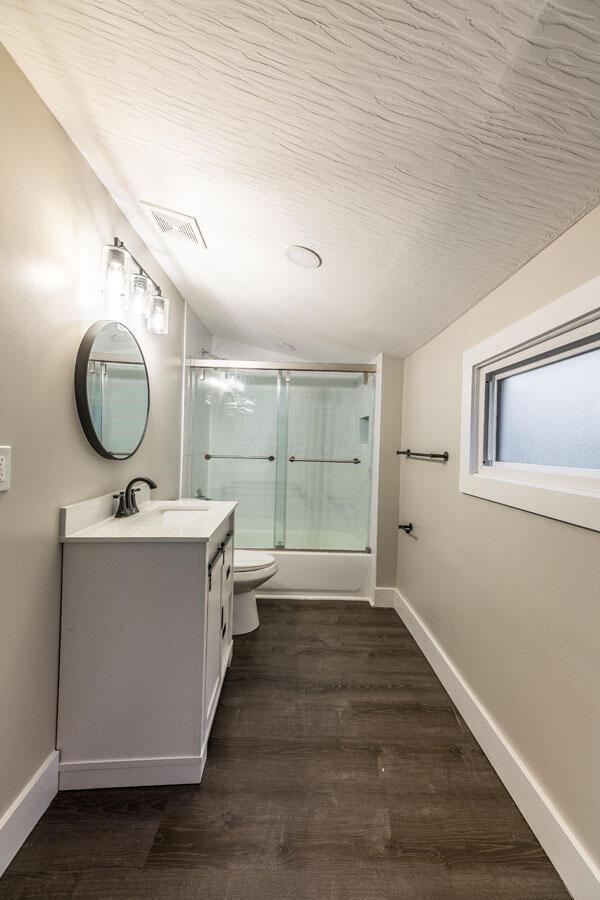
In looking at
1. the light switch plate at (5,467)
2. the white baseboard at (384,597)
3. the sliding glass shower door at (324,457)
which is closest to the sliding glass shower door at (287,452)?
the sliding glass shower door at (324,457)

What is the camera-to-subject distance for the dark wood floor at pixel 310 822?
100cm

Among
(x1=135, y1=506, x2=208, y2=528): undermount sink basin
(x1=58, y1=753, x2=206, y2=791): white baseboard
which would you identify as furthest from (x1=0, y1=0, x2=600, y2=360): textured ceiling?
(x1=58, y1=753, x2=206, y2=791): white baseboard

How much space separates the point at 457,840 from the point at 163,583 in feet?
3.95

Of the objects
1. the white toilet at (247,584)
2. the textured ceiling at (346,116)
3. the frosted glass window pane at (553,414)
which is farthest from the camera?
the white toilet at (247,584)

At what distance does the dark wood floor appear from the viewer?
100cm

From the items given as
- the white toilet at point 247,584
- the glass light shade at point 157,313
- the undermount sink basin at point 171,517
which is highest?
the glass light shade at point 157,313

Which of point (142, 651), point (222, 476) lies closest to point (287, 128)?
point (142, 651)

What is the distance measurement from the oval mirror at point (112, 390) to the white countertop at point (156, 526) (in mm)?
284

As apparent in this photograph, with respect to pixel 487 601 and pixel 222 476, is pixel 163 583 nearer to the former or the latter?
pixel 487 601

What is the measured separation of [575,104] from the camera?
772 mm

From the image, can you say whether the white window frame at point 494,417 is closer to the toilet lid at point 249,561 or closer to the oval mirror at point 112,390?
the toilet lid at point 249,561

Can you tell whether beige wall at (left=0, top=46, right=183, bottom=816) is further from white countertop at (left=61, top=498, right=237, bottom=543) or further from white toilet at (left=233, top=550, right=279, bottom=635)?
white toilet at (left=233, top=550, right=279, bottom=635)

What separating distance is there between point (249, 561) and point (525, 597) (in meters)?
1.52

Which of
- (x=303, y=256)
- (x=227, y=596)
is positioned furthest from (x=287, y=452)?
(x=303, y=256)
